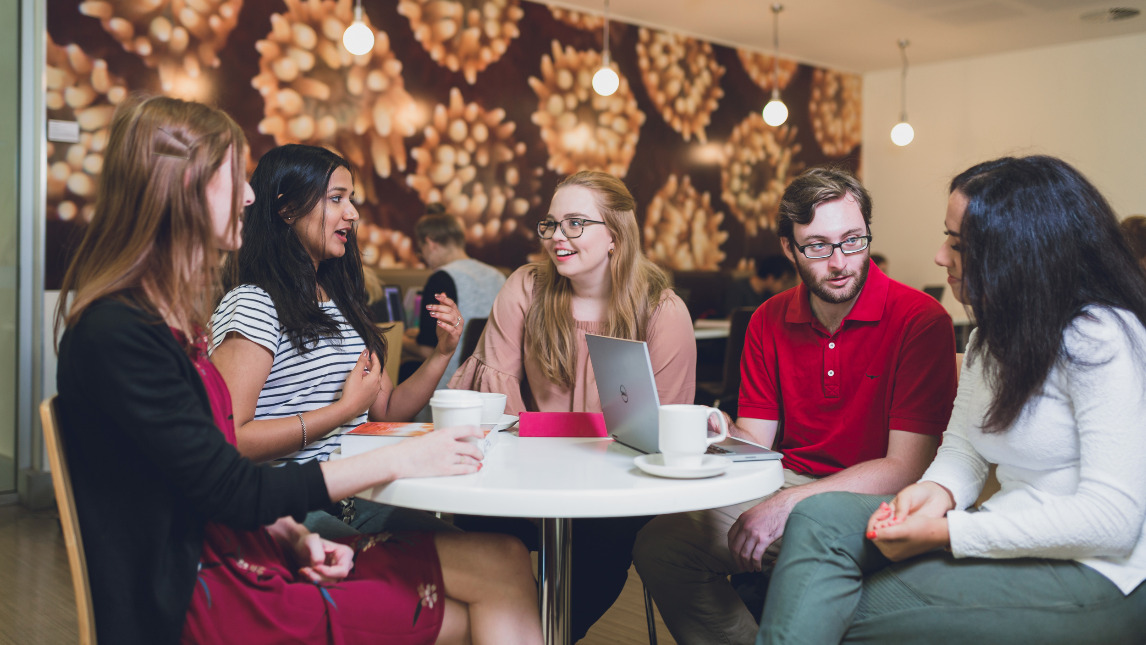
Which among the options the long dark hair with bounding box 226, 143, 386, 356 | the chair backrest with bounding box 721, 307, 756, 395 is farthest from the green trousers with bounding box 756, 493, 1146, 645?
the chair backrest with bounding box 721, 307, 756, 395

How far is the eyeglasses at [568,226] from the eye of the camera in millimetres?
2062

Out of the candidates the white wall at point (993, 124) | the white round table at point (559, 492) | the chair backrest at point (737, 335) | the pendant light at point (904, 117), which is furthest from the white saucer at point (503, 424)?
the pendant light at point (904, 117)

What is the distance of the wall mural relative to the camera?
4270mm

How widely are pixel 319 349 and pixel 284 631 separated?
65 cm

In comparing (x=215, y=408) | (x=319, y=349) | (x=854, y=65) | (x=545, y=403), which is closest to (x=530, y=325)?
(x=545, y=403)

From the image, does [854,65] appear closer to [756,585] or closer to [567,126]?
[567,126]

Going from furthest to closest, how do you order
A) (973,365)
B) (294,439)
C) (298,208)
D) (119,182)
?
(298,208) → (294,439) → (973,365) → (119,182)

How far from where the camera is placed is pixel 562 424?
1.62 metres

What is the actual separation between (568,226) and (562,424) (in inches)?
24.0

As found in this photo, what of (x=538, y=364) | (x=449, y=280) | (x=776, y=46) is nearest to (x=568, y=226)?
(x=538, y=364)

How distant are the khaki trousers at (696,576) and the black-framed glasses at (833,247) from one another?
0.50m

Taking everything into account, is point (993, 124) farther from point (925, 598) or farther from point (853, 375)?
point (925, 598)

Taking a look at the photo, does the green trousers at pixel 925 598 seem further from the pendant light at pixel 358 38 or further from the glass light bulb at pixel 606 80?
the glass light bulb at pixel 606 80

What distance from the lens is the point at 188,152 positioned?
1.13 meters
